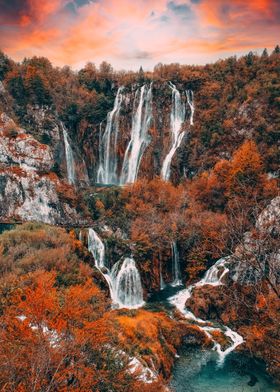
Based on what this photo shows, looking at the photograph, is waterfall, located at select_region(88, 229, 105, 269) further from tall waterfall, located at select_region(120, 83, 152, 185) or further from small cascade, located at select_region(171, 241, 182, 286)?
tall waterfall, located at select_region(120, 83, 152, 185)

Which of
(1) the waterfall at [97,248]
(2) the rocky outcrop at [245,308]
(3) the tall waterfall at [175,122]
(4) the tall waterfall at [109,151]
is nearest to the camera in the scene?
(2) the rocky outcrop at [245,308]

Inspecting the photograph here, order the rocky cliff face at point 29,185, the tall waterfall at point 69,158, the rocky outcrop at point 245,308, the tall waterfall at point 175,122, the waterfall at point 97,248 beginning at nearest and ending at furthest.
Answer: the rocky outcrop at point 245,308, the waterfall at point 97,248, the rocky cliff face at point 29,185, the tall waterfall at point 175,122, the tall waterfall at point 69,158

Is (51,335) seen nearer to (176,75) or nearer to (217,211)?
(217,211)

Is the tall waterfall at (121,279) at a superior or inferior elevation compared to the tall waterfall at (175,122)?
inferior

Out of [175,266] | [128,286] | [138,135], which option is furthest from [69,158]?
[128,286]

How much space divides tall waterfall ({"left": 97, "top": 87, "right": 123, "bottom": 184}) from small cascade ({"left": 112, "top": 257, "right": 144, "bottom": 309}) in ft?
81.5

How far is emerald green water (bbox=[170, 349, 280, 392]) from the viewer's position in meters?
21.4

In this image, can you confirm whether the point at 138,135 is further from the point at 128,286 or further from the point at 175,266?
the point at 128,286

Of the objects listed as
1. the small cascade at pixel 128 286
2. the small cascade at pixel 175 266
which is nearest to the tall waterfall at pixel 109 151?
the small cascade at pixel 175 266

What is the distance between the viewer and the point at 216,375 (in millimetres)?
22562

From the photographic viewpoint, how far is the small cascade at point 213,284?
25250mm

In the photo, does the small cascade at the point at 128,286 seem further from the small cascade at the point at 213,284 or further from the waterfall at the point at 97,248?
the small cascade at the point at 213,284

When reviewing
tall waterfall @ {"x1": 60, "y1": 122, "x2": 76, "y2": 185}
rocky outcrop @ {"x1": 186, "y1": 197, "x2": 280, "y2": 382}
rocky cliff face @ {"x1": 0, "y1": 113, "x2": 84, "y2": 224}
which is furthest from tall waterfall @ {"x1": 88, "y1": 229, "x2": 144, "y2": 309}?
tall waterfall @ {"x1": 60, "y1": 122, "x2": 76, "y2": 185}

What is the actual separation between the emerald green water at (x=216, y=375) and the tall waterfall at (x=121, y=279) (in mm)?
7671
